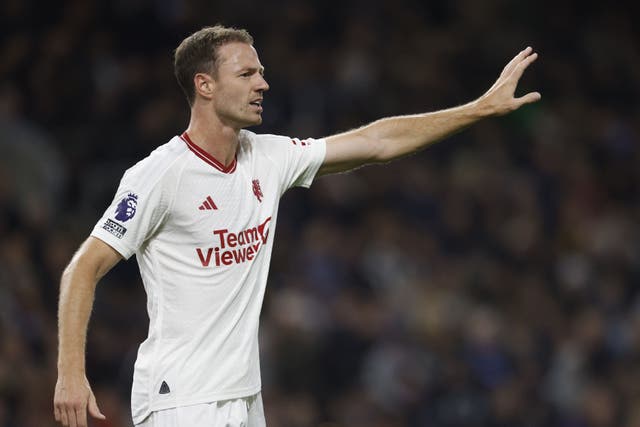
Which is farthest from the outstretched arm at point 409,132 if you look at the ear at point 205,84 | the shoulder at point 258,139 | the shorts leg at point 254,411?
the shorts leg at point 254,411

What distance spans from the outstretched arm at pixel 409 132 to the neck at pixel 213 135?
0.48 meters

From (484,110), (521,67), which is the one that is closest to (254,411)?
(484,110)

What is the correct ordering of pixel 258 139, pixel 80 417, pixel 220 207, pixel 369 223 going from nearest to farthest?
pixel 80 417 < pixel 220 207 < pixel 258 139 < pixel 369 223

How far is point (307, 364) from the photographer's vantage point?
8734 millimetres

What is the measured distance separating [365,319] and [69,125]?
110 inches

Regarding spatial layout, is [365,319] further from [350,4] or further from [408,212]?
[350,4]

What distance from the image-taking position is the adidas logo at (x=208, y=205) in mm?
4309

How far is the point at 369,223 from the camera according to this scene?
10055 millimetres

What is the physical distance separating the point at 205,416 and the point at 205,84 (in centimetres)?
121

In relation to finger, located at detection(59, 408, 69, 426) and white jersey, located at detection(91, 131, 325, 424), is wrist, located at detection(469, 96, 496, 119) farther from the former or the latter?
finger, located at detection(59, 408, 69, 426)

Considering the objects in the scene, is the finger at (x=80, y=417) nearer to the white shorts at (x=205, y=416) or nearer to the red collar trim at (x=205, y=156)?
the white shorts at (x=205, y=416)

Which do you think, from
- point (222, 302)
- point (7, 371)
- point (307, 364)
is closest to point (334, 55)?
point (307, 364)

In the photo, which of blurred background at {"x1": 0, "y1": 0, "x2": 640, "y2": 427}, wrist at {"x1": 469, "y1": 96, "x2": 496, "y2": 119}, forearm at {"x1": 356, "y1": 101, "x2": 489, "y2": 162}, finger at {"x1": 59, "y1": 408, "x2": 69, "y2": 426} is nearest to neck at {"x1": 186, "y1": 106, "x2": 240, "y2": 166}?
forearm at {"x1": 356, "y1": 101, "x2": 489, "y2": 162}

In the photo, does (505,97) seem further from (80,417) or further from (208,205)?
(80,417)
